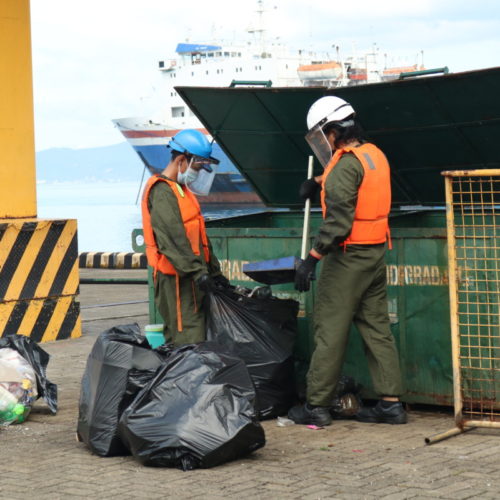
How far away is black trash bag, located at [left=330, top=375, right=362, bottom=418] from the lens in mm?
5461

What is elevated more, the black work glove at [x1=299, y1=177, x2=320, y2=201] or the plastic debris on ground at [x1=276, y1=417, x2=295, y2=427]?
the black work glove at [x1=299, y1=177, x2=320, y2=201]

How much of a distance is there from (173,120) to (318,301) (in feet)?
208

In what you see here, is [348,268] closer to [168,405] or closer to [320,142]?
[320,142]

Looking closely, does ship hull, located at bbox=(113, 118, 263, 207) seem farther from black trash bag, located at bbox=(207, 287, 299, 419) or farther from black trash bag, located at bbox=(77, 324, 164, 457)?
black trash bag, located at bbox=(77, 324, 164, 457)

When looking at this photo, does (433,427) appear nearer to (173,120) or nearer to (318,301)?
(318,301)

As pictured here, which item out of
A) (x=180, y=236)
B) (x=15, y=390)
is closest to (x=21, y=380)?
(x=15, y=390)

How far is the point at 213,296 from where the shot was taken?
541 centimetres

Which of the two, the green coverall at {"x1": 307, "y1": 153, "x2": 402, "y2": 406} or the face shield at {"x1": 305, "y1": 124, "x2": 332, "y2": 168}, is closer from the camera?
the green coverall at {"x1": 307, "y1": 153, "x2": 402, "y2": 406}

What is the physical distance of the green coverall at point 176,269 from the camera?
5.33 metres

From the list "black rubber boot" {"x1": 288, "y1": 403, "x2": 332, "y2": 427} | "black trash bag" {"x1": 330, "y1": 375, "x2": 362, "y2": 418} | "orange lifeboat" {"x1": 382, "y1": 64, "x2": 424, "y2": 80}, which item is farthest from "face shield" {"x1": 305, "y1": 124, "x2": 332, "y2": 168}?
"orange lifeboat" {"x1": 382, "y1": 64, "x2": 424, "y2": 80}

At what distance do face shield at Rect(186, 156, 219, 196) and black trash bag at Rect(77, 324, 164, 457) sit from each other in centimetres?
96

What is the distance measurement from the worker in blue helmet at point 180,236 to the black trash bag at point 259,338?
121 mm

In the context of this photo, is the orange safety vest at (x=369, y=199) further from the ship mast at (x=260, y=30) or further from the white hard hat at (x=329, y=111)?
the ship mast at (x=260, y=30)

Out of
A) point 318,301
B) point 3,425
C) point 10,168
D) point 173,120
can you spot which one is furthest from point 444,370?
point 173,120
